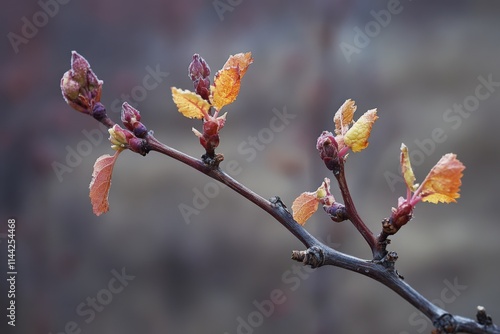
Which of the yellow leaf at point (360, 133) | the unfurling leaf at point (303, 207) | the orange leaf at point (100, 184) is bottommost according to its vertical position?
the orange leaf at point (100, 184)

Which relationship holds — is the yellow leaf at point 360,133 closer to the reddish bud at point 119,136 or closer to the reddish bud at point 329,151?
the reddish bud at point 329,151

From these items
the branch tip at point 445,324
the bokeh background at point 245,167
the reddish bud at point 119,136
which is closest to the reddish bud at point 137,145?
the reddish bud at point 119,136

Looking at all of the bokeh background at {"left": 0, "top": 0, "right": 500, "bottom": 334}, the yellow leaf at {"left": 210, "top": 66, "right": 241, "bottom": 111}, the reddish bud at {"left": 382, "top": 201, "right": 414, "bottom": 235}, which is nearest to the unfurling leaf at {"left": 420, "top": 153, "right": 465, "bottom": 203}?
the reddish bud at {"left": 382, "top": 201, "right": 414, "bottom": 235}

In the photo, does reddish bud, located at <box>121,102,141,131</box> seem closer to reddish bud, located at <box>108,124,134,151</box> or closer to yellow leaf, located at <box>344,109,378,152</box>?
reddish bud, located at <box>108,124,134,151</box>

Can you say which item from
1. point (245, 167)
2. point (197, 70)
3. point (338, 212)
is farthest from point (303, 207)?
point (245, 167)

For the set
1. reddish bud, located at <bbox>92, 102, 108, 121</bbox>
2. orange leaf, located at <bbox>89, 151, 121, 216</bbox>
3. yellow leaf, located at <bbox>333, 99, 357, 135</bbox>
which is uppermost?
yellow leaf, located at <bbox>333, 99, 357, 135</bbox>
